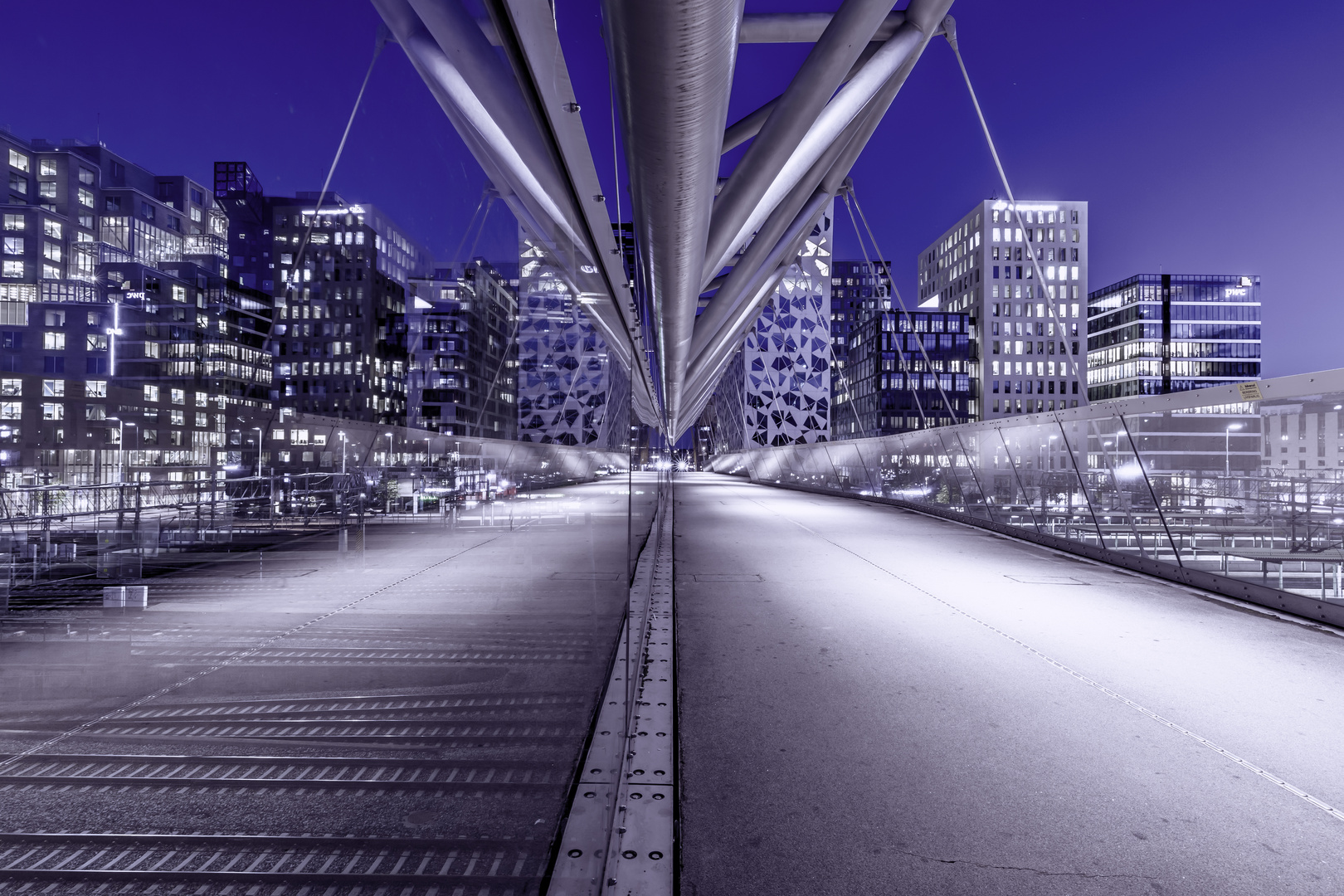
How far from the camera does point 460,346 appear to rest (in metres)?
1.71

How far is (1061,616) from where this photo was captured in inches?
226

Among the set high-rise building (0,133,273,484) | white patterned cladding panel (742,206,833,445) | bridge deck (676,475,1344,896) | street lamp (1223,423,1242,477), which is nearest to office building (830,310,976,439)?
white patterned cladding panel (742,206,833,445)

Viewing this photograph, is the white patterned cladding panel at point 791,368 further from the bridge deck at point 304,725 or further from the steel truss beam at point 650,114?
the bridge deck at point 304,725

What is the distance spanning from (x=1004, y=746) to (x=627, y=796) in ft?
5.80

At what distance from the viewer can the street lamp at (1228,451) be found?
296 inches

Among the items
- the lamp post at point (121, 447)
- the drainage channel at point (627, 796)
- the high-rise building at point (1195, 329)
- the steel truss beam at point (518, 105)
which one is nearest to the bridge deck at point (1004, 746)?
the drainage channel at point (627, 796)

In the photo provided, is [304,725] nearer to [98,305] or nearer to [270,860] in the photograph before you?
[270,860]

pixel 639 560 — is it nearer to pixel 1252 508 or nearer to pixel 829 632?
pixel 829 632

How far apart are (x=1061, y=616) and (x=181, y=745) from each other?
6.21m

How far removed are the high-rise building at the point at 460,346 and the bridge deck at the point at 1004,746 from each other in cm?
158

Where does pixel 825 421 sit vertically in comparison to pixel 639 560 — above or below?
above

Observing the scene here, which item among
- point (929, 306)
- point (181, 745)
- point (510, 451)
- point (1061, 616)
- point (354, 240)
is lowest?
point (1061, 616)

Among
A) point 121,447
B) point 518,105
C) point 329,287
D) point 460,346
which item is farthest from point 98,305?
point 518,105

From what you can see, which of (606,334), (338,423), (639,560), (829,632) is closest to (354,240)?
(338,423)
